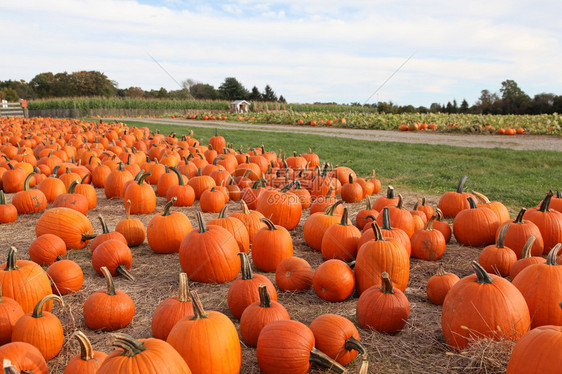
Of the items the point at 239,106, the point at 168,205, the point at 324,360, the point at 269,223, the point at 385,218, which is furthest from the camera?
the point at 239,106

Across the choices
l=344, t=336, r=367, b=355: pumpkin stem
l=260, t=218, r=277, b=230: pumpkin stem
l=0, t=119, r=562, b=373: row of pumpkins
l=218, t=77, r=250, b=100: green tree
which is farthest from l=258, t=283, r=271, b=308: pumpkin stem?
l=218, t=77, r=250, b=100: green tree

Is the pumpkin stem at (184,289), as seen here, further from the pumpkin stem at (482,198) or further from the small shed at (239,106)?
the small shed at (239,106)

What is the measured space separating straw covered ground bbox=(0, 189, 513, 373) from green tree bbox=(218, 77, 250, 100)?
Answer: 71.6 metres

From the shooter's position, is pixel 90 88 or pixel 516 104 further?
pixel 90 88

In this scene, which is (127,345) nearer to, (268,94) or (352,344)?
(352,344)

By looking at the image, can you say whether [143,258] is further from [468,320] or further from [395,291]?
[468,320]

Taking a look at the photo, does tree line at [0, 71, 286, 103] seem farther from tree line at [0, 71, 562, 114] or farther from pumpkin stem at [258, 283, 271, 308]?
pumpkin stem at [258, 283, 271, 308]

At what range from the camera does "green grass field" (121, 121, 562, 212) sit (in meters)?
7.57

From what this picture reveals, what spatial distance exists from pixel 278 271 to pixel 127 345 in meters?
1.84

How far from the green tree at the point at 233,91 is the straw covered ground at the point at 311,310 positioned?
71632 millimetres

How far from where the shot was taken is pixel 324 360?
2418 millimetres

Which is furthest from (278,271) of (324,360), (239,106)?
(239,106)

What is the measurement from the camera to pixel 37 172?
7773mm

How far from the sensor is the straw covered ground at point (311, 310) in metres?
2.50
